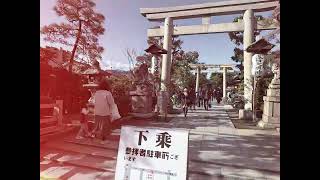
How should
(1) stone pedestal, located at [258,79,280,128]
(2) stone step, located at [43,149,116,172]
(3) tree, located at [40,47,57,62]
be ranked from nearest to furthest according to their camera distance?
(1) stone pedestal, located at [258,79,280,128] → (2) stone step, located at [43,149,116,172] → (3) tree, located at [40,47,57,62]

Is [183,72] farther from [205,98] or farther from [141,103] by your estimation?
[141,103]

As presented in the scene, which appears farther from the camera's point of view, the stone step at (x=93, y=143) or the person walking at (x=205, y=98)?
the stone step at (x=93, y=143)

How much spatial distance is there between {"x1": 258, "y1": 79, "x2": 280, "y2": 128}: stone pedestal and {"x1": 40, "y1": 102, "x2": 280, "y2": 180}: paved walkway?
6 centimetres

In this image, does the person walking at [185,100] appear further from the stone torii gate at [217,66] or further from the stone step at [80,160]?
the stone step at [80,160]

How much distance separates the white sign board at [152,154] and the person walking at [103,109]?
10.1 inches

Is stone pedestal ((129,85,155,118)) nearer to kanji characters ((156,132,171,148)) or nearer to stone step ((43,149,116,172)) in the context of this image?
kanji characters ((156,132,171,148))

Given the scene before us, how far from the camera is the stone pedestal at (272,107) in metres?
1.80

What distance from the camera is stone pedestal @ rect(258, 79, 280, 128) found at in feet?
5.90

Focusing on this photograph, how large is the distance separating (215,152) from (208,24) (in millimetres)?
897

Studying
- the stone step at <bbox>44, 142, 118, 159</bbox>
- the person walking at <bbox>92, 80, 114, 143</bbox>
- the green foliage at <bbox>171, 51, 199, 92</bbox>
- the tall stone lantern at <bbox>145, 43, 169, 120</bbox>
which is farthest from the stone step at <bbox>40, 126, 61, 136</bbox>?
the green foliage at <bbox>171, 51, 199, 92</bbox>

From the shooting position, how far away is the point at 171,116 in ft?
6.63

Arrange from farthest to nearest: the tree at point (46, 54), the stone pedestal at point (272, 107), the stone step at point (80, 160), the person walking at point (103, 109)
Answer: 1. the tree at point (46, 54)
2. the person walking at point (103, 109)
3. the stone step at point (80, 160)
4. the stone pedestal at point (272, 107)

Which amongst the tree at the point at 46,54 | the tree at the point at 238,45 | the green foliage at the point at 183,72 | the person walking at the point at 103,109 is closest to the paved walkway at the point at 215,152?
the person walking at the point at 103,109
